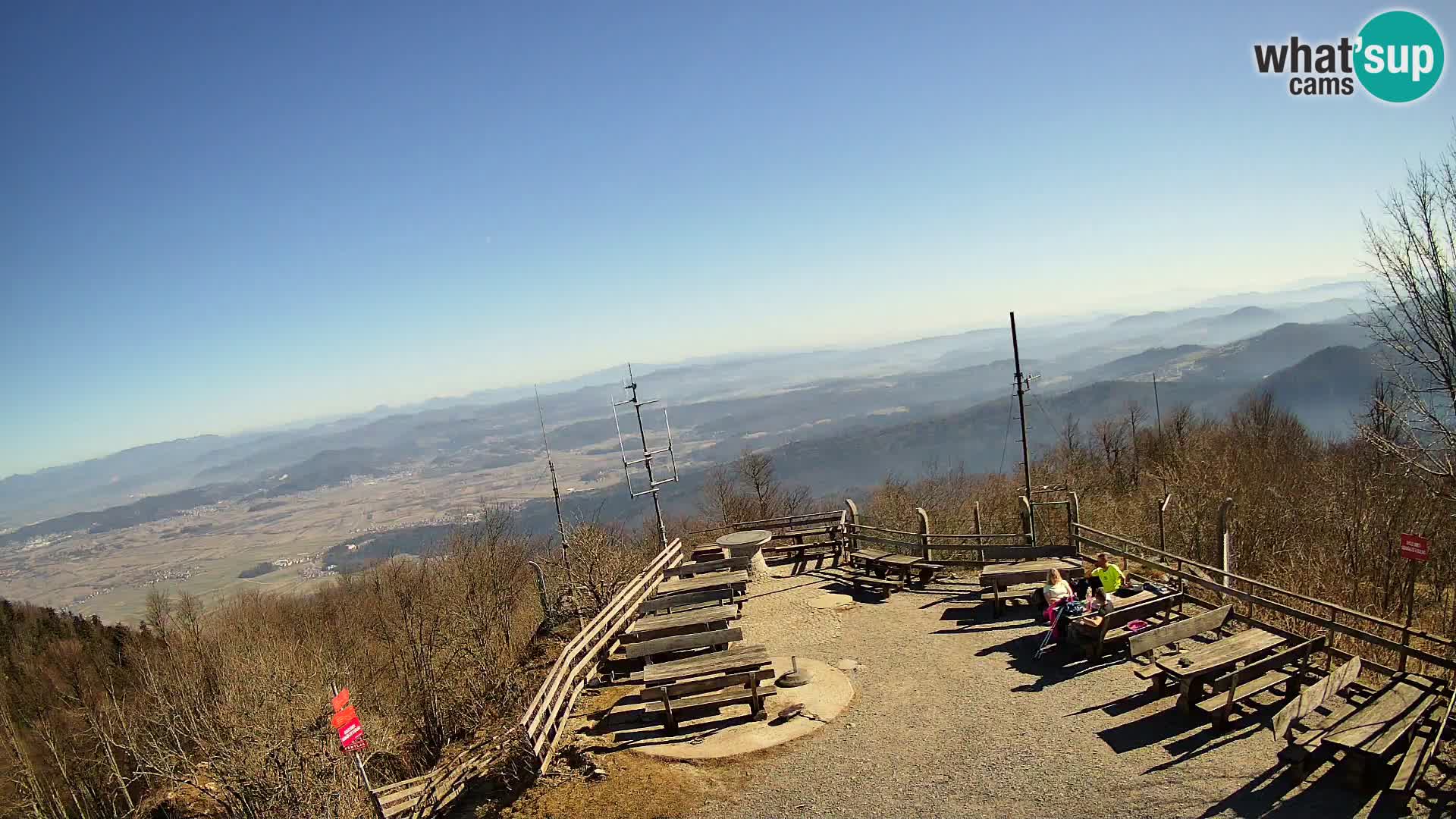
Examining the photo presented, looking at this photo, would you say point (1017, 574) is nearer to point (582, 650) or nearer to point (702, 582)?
point (702, 582)

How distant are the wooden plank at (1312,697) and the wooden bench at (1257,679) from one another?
0.57 metres

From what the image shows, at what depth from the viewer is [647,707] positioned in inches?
435

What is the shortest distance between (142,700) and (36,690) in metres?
13.3

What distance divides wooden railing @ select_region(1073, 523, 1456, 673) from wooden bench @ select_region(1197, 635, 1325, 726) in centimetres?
44

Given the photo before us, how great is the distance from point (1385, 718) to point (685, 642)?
9447 millimetres

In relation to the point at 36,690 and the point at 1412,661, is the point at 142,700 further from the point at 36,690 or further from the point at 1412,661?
the point at 1412,661

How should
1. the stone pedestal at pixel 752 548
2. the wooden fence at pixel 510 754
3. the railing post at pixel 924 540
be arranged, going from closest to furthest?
the wooden fence at pixel 510 754
the railing post at pixel 924 540
the stone pedestal at pixel 752 548

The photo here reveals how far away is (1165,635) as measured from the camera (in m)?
10.4

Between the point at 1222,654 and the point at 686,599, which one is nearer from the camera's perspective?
the point at 1222,654

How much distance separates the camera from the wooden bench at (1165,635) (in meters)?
10.1

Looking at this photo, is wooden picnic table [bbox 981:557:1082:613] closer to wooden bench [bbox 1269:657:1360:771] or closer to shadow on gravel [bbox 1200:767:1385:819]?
wooden bench [bbox 1269:657:1360:771]

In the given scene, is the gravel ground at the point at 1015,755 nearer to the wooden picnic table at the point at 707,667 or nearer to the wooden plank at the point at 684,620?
the wooden picnic table at the point at 707,667

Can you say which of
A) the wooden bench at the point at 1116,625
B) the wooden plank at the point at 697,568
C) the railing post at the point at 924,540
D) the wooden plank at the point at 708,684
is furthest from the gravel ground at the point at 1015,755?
the wooden plank at the point at 697,568

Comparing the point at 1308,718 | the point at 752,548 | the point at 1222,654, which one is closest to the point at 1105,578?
the point at 1222,654
